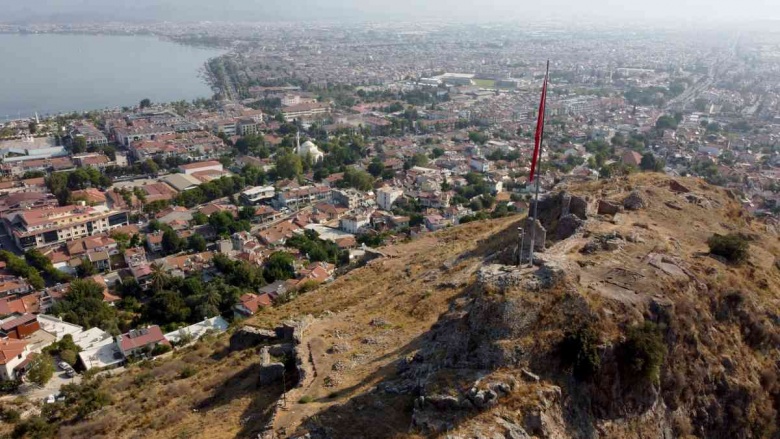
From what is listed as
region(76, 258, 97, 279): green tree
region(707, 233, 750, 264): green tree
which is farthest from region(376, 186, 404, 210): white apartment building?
region(707, 233, 750, 264): green tree

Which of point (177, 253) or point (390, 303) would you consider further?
point (177, 253)

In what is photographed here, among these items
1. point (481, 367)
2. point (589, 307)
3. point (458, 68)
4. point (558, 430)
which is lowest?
point (458, 68)

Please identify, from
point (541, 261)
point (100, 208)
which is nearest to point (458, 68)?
point (100, 208)

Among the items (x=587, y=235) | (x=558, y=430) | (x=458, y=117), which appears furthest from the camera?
(x=458, y=117)

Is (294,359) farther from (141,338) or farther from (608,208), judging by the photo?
(141,338)

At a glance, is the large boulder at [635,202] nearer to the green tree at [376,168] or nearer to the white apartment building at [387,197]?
the white apartment building at [387,197]

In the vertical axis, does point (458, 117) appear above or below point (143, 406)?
below

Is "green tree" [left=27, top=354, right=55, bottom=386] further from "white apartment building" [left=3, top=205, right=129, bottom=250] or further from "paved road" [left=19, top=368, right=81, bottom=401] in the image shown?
"white apartment building" [left=3, top=205, right=129, bottom=250]

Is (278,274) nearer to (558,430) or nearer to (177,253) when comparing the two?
(177,253)
